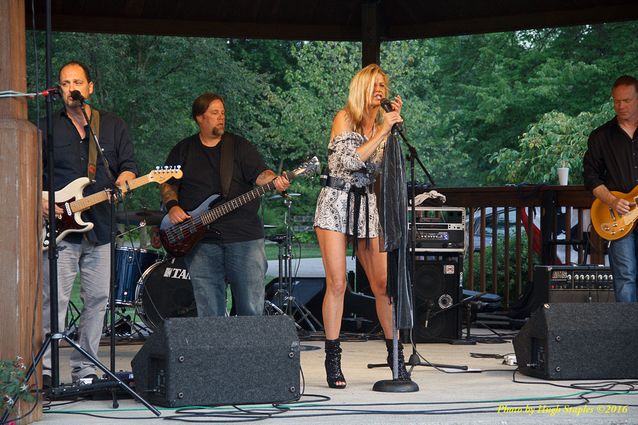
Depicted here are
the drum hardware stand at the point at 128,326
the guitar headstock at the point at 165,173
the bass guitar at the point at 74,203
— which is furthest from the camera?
the drum hardware stand at the point at 128,326

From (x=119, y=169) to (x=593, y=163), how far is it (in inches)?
133

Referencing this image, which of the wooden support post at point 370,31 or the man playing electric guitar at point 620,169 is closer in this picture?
the man playing electric guitar at point 620,169

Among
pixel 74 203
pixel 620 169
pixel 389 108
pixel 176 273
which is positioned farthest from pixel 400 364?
pixel 176 273

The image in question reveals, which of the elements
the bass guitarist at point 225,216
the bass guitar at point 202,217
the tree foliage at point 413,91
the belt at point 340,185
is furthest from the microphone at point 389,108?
the tree foliage at point 413,91

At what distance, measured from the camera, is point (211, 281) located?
22.2ft

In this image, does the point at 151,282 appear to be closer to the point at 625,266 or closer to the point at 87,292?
the point at 87,292

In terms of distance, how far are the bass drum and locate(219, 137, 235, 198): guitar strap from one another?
233cm

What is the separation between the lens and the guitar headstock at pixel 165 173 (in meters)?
6.43

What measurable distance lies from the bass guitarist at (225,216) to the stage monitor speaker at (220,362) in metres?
1.16

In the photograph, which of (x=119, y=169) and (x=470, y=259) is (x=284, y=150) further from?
(x=119, y=169)

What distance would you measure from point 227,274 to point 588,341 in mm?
2331

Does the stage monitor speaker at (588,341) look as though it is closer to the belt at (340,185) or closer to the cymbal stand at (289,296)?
the belt at (340,185)

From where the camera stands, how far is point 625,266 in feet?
23.0

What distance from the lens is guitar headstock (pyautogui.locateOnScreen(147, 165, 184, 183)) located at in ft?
21.1
